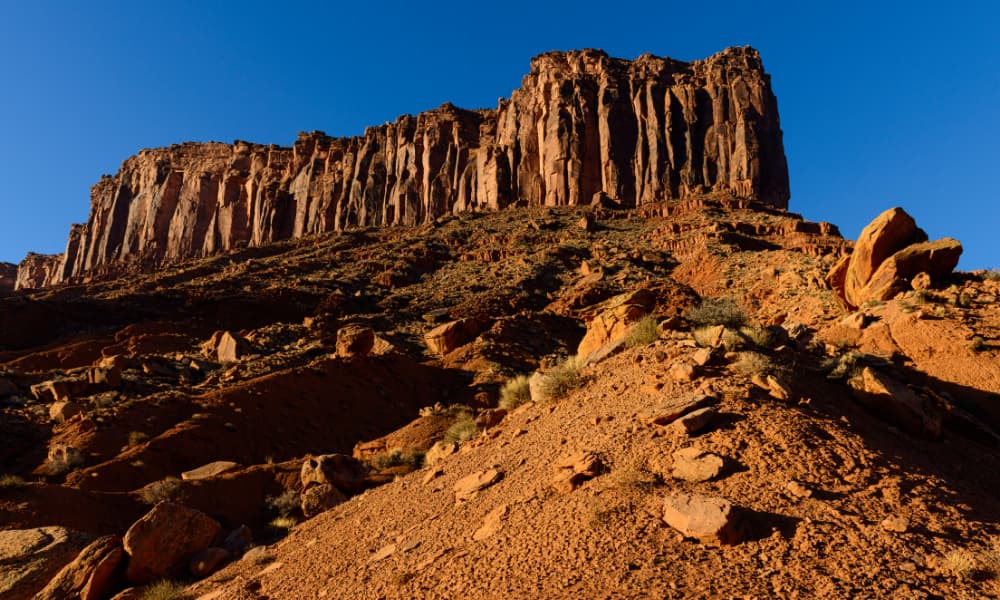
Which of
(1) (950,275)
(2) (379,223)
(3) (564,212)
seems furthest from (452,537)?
(2) (379,223)

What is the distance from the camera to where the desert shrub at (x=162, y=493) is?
1197 cm

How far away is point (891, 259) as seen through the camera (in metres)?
15.7

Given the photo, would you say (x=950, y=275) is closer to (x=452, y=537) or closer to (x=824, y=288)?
(x=824, y=288)

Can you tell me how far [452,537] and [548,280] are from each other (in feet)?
143

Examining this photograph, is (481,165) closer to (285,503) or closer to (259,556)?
(285,503)

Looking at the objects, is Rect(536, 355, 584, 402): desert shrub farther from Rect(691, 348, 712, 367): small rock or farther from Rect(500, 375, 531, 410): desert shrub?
Rect(691, 348, 712, 367): small rock

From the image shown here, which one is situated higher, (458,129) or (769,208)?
(458,129)

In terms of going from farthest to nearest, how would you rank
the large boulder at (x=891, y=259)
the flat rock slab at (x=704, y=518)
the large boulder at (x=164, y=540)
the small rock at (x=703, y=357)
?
the large boulder at (x=891, y=259) < the large boulder at (x=164, y=540) < the small rock at (x=703, y=357) < the flat rock slab at (x=704, y=518)

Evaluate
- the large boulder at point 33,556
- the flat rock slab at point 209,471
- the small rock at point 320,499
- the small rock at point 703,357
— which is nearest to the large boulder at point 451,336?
the flat rock slab at point 209,471

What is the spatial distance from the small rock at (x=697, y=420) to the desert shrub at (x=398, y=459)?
27.0 feet

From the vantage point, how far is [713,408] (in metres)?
6.58

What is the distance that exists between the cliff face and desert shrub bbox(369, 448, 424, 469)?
71296mm

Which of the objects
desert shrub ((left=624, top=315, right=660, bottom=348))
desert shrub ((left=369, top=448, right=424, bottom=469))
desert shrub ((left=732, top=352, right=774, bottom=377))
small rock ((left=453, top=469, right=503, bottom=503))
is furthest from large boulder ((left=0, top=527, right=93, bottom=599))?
desert shrub ((left=732, top=352, right=774, bottom=377))

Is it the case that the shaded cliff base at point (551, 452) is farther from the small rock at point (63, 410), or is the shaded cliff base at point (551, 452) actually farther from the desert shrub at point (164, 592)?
the small rock at point (63, 410)
